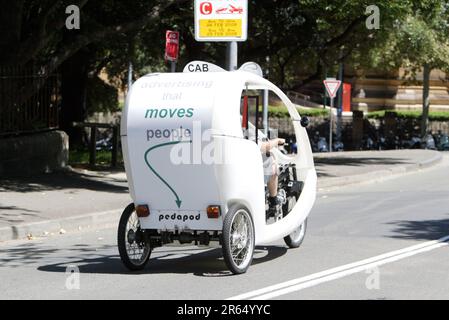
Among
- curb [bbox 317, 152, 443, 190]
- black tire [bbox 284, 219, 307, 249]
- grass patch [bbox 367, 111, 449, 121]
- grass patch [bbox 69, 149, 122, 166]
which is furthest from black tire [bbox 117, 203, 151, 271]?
grass patch [bbox 367, 111, 449, 121]

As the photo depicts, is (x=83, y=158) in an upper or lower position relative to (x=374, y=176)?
upper

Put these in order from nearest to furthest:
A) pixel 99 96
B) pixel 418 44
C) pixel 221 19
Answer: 1. pixel 221 19
2. pixel 418 44
3. pixel 99 96

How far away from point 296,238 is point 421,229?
8.06 ft

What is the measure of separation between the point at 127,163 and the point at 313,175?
2.79m

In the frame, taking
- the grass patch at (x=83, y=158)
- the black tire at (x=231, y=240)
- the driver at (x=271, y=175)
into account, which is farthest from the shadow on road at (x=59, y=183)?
the black tire at (x=231, y=240)

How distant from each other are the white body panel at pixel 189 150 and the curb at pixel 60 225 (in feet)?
11.3

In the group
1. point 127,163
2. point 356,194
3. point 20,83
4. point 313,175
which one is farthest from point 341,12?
point 127,163

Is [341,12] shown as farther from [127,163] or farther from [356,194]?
[127,163]

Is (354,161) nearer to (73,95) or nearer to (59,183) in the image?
(73,95)

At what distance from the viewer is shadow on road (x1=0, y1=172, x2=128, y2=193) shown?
16.6 metres

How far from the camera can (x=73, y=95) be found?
28375mm

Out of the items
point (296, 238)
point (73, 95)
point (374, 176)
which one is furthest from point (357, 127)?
point (296, 238)

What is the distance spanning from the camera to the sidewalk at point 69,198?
43.1 ft

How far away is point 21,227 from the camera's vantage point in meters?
12.6
